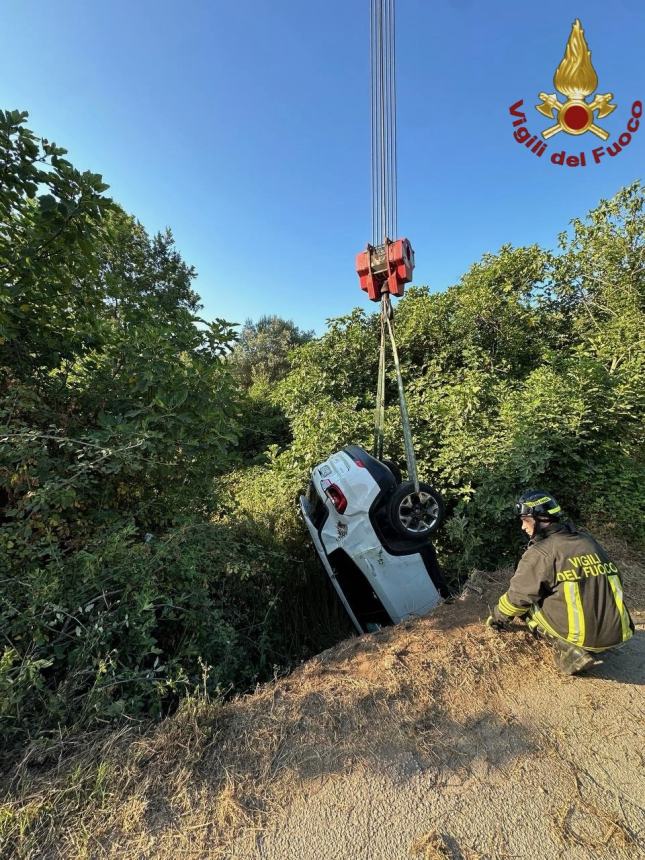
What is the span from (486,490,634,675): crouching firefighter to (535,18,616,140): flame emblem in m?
5.46

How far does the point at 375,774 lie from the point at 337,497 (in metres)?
2.07

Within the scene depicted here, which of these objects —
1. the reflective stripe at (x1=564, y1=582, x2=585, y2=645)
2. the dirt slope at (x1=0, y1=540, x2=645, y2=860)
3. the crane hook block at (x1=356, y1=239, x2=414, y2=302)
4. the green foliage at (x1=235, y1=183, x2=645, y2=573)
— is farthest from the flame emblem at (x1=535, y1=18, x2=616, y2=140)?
the dirt slope at (x1=0, y1=540, x2=645, y2=860)

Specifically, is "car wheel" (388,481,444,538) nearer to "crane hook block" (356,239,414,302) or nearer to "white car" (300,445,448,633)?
"white car" (300,445,448,633)

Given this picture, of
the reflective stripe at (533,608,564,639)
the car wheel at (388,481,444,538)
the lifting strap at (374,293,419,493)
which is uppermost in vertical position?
the lifting strap at (374,293,419,493)

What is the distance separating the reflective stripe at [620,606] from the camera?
2.35 meters

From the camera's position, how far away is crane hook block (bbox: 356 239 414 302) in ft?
11.7

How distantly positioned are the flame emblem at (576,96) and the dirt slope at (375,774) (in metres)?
6.41

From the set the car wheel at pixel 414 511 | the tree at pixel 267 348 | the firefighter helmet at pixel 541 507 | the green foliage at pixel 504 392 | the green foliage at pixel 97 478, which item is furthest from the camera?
the tree at pixel 267 348

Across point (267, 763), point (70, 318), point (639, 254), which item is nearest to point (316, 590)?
point (267, 763)

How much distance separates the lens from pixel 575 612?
93.2 inches

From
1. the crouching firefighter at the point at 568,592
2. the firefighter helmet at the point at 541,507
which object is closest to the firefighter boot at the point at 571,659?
the crouching firefighter at the point at 568,592

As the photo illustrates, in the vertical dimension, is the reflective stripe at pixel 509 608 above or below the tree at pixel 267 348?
below

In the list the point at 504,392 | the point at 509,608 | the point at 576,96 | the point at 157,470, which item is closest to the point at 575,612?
the point at 509,608

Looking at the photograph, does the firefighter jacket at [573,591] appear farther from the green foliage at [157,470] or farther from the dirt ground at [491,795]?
the green foliage at [157,470]
